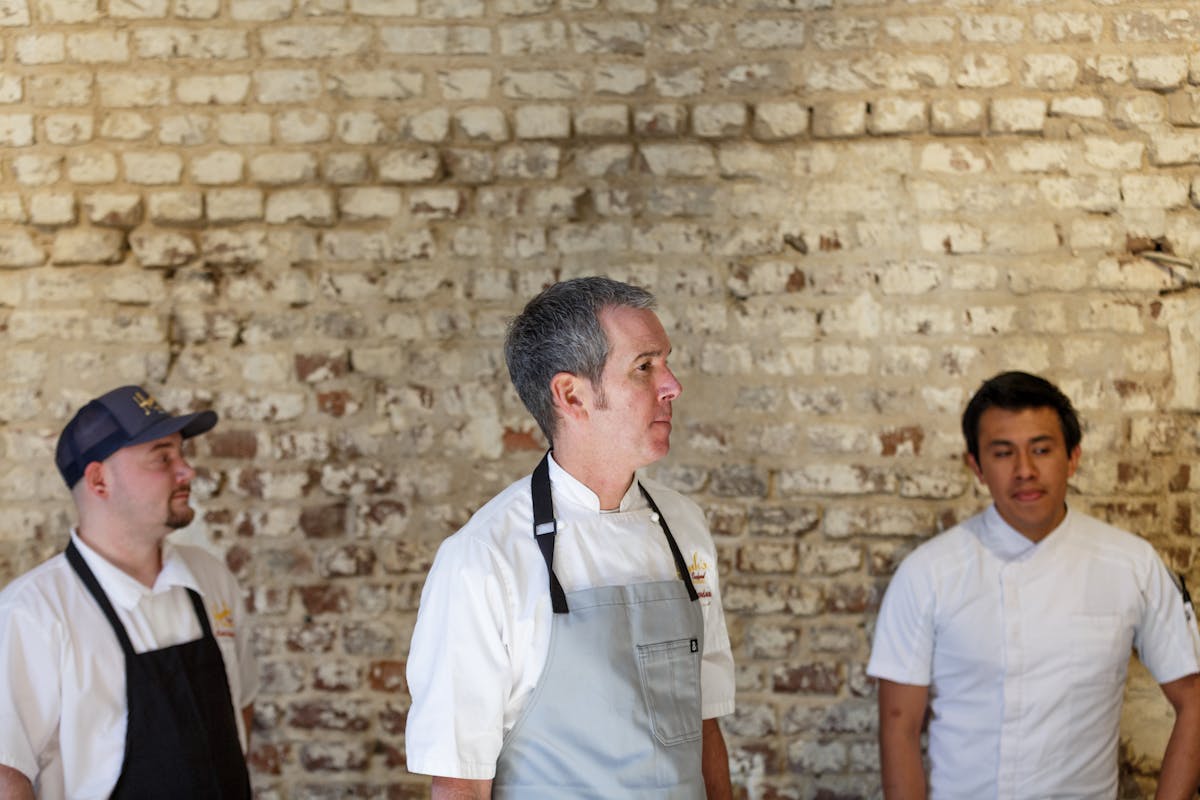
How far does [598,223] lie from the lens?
132 inches

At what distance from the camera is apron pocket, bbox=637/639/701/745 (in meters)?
1.88

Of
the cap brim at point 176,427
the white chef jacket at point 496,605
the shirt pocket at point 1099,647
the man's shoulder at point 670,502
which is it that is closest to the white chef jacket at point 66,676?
the cap brim at point 176,427

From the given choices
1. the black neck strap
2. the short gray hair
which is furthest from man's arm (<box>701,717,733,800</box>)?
the short gray hair

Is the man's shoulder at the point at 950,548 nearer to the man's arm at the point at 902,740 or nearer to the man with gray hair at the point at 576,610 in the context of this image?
the man's arm at the point at 902,740

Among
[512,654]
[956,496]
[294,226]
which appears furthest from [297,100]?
[956,496]

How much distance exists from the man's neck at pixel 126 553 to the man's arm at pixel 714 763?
145cm

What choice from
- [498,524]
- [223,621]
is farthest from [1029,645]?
[223,621]

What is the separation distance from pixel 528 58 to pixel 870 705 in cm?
246

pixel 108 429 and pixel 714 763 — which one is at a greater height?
pixel 108 429

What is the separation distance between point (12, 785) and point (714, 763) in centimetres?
153

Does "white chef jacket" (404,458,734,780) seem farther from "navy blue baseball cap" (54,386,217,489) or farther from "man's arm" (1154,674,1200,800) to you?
"man's arm" (1154,674,1200,800)

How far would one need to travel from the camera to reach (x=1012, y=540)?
2852 millimetres

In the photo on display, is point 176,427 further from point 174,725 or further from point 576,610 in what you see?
point 576,610

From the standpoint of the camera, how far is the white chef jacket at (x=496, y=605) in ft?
5.75
